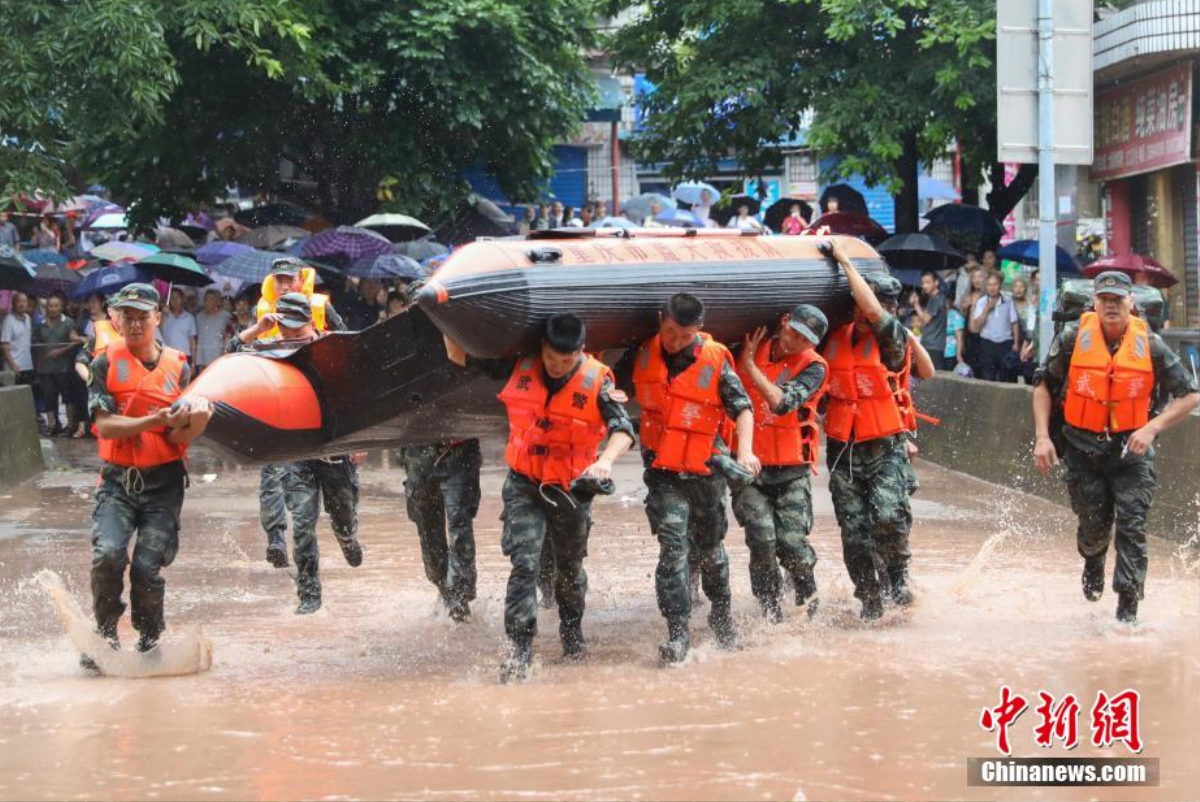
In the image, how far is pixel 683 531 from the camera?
8195 millimetres

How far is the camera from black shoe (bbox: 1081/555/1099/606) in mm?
9055

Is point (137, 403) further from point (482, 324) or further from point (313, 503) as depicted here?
point (313, 503)

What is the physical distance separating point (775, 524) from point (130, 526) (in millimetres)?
2964

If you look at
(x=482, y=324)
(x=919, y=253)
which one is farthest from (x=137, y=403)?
(x=919, y=253)

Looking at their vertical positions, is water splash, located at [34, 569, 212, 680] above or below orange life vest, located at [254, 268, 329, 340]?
below

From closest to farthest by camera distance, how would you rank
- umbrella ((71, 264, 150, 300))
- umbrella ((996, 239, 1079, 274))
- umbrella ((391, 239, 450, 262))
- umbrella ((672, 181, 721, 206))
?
umbrella ((996, 239, 1079, 274)) < umbrella ((71, 264, 150, 300)) < umbrella ((391, 239, 450, 262)) < umbrella ((672, 181, 721, 206))

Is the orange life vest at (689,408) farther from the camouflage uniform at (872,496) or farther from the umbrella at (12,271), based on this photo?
the umbrella at (12,271)

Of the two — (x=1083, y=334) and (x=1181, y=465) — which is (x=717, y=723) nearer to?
(x=1083, y=334)

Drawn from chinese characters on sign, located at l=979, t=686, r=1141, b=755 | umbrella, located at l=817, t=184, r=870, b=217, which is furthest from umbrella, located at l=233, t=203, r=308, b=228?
chinese characters on sign, located at l=979, t=686, r=1141, b=755

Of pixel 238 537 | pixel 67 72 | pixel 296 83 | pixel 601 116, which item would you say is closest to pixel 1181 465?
pixel 238 537

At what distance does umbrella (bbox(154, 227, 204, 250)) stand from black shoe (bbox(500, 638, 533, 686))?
49.4ft

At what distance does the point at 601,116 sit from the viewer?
103 feet

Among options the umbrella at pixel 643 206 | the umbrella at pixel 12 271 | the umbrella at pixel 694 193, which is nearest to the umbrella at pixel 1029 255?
the umbrella at pixel 694 193

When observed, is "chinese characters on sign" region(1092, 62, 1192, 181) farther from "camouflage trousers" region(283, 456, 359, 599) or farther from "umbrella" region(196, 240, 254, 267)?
"camouflage trousers" region(283, 456, 359, 599)
